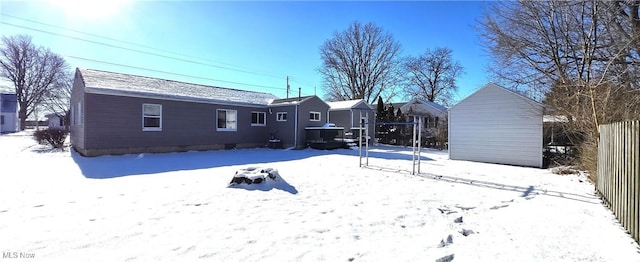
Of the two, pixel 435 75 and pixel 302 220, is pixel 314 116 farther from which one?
pixel 435 75

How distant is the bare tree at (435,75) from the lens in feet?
132

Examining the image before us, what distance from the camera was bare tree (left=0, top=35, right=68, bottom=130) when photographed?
31328 mm

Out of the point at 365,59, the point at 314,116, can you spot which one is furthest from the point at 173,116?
the point at 365,59

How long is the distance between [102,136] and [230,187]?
8.43 meters

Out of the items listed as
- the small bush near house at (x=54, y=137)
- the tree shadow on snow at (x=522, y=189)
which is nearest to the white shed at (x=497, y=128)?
the tree shadow on snow at (x=522, y=189)

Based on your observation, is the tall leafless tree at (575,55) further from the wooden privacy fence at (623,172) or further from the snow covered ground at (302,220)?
the wooden privacy fence at (623,172)

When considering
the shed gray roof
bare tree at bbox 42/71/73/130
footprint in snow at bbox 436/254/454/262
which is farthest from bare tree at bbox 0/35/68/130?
footprint in snow at bbox 436/254/454/262

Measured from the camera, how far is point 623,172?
3936 mm

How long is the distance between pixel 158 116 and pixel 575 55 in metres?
16.7

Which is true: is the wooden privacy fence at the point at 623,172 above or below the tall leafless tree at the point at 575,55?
below

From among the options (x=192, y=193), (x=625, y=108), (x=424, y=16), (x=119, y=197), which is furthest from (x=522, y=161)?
(x=119, y=197)

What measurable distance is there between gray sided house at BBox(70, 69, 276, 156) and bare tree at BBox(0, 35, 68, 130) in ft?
92.9

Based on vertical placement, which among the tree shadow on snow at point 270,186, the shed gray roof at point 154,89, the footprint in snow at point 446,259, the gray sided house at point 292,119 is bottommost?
the footprint in snow at point 446,259

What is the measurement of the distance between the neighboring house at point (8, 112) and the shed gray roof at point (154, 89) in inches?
1295
